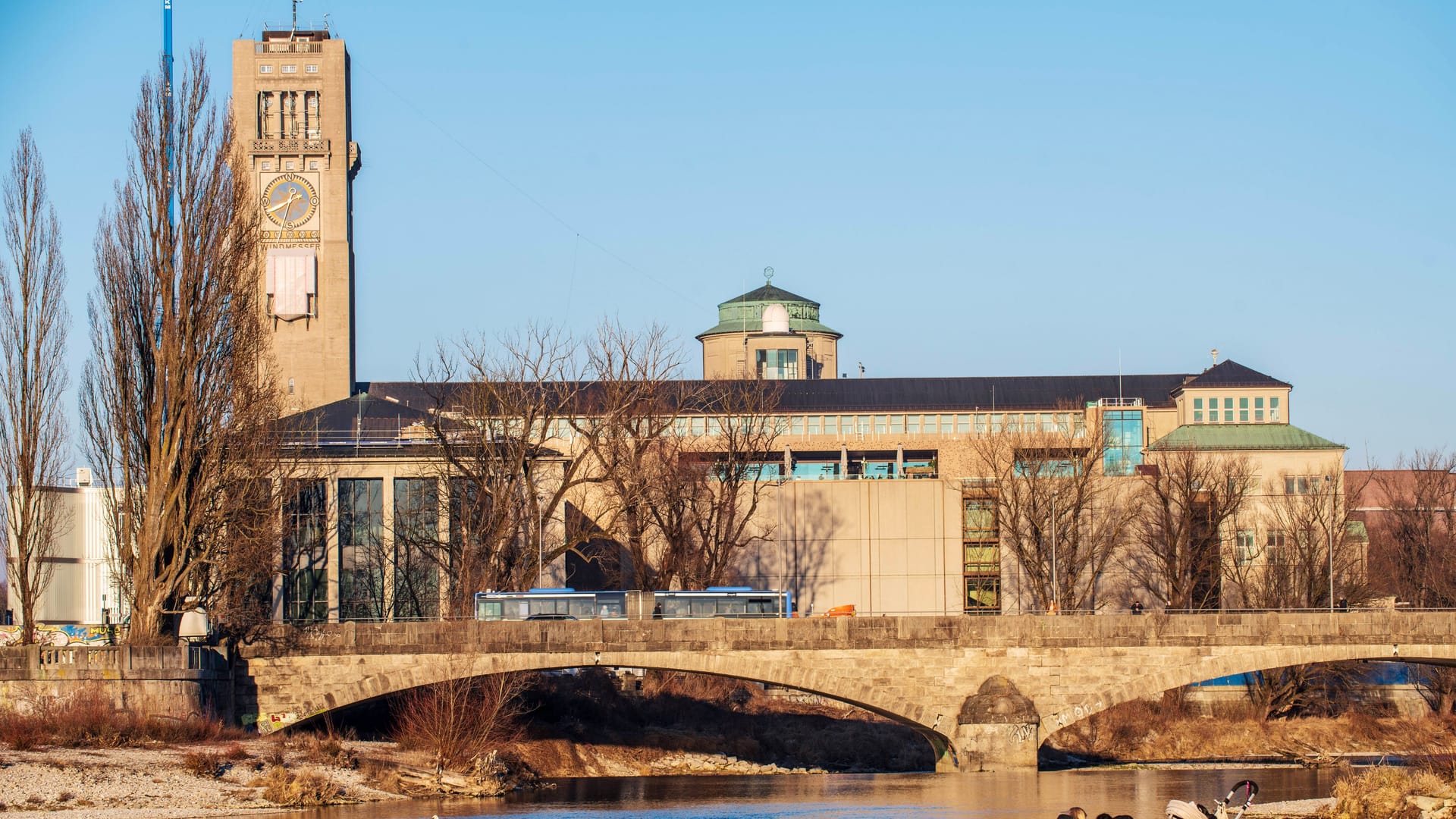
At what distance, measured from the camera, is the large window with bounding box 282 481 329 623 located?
81875 millimetres

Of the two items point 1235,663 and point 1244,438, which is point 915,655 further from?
point 1244,438

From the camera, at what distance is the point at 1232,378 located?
12288 cm

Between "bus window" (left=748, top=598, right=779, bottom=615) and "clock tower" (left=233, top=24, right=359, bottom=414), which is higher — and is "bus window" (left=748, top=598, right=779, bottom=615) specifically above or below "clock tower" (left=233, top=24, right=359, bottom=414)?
below

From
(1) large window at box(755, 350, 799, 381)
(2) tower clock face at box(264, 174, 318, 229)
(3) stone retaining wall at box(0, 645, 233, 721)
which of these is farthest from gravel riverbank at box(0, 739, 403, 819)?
(1) large window at box(755, 350, 799, 381)

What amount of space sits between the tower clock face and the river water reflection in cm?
5329

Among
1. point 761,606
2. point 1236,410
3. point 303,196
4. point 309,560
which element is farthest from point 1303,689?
point 303,196

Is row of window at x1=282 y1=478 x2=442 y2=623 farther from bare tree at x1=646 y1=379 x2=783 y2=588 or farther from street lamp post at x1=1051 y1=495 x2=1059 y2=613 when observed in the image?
street lamp post at x1=1051 y1=495 x2=1059 y2=613

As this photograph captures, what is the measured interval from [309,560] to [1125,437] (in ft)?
208

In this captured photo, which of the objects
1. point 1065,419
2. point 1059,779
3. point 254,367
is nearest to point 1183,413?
point 1065,419

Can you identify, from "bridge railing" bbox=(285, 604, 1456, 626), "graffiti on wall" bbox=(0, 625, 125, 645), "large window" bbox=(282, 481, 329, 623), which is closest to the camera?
"graffiti on wall" bbox=(0, 625, 125, 645)

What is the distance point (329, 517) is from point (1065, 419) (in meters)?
56.0

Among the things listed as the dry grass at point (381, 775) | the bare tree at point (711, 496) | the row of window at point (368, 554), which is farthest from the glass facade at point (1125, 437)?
the dry grass at point (381, 775)

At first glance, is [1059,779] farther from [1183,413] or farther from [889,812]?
[1183,413]

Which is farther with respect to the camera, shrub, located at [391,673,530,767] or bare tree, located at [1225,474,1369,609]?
bare tree, located at [1225,474,1369,609]
